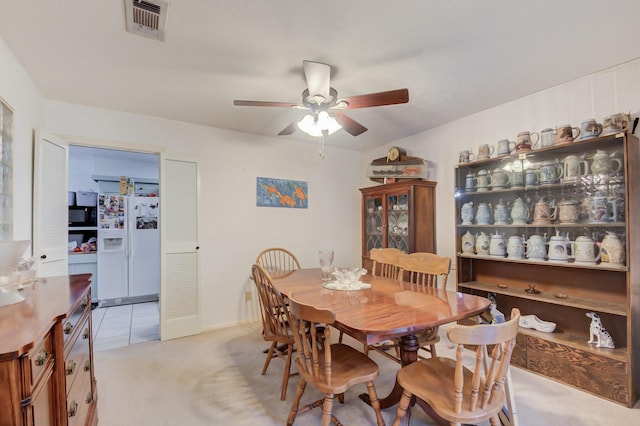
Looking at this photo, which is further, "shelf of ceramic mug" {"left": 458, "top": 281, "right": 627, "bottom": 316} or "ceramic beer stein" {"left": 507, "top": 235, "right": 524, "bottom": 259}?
"ceramic beer stein" {"left": 507, "top": 235, "right": 524, "bottom": 259}

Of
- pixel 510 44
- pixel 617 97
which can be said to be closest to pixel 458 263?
pixel 617 97

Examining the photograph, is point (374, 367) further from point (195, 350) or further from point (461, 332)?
point (195, 350)

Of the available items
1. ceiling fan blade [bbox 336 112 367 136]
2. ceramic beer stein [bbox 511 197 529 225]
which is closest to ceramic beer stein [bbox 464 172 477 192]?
ceramic beer stein [bbox 511 197 529 225]


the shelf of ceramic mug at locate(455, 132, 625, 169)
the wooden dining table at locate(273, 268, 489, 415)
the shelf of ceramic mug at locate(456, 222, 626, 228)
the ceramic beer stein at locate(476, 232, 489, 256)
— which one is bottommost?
the wooden dining table at locate(273, 268, 489, 415)

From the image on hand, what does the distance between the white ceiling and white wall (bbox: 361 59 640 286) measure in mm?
120

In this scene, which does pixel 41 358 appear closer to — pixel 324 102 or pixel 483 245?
pixel 324 102

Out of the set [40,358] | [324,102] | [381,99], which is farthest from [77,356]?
[381,99]

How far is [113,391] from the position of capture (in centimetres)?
214

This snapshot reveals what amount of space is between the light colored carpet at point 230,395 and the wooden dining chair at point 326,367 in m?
0.36

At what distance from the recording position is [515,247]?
8.58 ft

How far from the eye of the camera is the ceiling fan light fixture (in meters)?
2.22

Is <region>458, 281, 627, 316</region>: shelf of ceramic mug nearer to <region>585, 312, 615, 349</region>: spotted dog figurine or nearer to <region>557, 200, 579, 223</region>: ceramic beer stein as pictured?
<region>585, 312, 615, 349</region>: spotted dog figurine

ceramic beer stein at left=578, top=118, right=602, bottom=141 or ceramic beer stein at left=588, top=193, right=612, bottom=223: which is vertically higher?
ceramic beer stein at left=578, top=118, right=602, bottom=141

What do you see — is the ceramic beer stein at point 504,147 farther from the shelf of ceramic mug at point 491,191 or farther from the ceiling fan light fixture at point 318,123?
the ceiling fan light fixture at point 318,123
